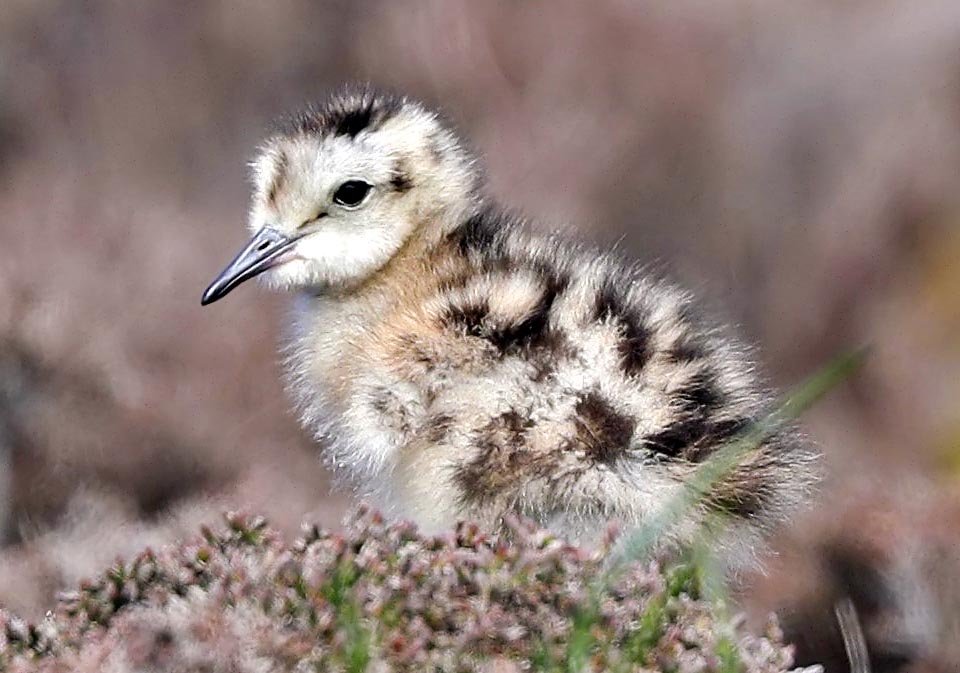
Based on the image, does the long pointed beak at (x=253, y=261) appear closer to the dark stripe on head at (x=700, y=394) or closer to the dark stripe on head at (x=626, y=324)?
the dark stripe on head at (x=626, y=324)

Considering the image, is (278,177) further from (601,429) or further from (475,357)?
(601,429)

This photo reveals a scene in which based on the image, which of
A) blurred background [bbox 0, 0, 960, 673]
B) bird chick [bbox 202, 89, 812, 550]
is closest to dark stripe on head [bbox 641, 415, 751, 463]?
bird chick [bbox 202, 89, 812, 550]

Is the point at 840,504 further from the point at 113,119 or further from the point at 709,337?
the point at 113,119

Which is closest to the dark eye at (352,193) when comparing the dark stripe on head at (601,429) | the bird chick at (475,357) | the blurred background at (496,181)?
the bird chick at (475,357)

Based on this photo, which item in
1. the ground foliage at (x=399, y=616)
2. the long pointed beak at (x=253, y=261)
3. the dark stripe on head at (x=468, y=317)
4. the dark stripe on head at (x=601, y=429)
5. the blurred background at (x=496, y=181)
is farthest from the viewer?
the blurred background at (x=496, y=181)

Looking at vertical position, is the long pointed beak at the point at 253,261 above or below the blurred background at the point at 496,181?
below

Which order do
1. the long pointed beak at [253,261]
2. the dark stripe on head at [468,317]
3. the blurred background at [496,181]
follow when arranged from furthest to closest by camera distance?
the blurred background at [496,181] < the long pointed beak at [253,261] < the dark stripe on head at [468,317]
